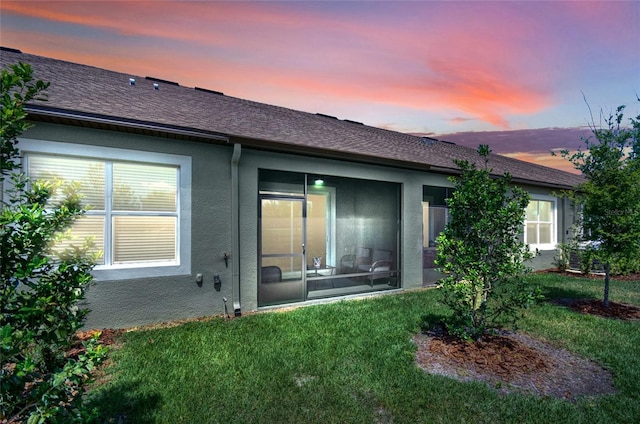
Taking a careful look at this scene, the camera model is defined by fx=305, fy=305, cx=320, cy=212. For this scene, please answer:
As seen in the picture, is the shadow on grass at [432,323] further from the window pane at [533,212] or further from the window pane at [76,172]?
the window pane at [533,212]

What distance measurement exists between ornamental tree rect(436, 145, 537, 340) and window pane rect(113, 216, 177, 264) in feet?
16.8

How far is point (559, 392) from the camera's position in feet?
12.0

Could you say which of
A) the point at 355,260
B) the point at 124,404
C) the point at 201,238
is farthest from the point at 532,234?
the point at 124,404

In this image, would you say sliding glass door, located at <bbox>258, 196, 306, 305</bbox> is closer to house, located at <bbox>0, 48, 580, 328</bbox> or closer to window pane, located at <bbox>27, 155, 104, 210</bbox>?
house, located at <bbox>0, 48, 580, 328</bbox>

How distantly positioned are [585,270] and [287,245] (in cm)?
1229

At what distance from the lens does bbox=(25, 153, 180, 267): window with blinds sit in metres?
5.33

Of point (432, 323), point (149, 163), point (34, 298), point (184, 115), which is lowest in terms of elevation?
point (432, 323)

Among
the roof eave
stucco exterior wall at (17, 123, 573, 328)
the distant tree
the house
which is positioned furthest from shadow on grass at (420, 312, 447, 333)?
the roof eave

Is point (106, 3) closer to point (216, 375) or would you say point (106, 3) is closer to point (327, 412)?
point (216, 375)

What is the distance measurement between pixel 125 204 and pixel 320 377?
4.72 m

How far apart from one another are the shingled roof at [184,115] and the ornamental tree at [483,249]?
140 inches

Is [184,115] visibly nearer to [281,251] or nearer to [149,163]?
[149,163]

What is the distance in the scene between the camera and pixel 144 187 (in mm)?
5945

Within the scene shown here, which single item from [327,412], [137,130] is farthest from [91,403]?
[137,130]
